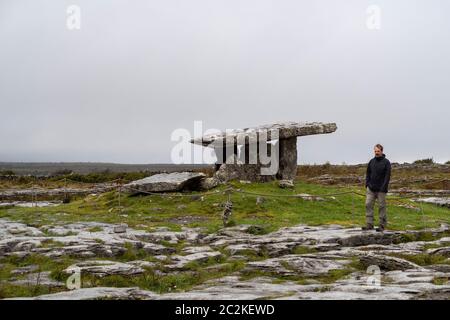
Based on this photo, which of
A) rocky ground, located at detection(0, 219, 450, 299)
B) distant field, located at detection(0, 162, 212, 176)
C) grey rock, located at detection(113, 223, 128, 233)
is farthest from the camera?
distant field, located at detection(0, 162, 212, 176)

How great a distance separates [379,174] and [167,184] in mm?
14058

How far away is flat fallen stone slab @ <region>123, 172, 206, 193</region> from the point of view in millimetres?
28281

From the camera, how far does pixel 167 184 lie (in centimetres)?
2830

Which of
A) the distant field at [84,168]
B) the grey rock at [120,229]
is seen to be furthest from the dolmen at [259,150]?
the distant field at [84,168]

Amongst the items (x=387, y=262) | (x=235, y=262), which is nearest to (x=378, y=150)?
(x=387, y=262)

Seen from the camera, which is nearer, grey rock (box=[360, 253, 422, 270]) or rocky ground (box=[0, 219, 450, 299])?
rocky ground (box=[0, 219, 450, 299])

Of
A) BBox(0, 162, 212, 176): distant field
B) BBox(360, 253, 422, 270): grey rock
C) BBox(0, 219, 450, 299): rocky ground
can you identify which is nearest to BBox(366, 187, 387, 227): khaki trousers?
BBox(0, 219, 450, 299): rocky ground

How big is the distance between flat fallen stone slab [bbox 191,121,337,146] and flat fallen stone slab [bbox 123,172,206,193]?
2508 millimetres

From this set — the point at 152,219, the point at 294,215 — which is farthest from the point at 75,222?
the point at 294,215

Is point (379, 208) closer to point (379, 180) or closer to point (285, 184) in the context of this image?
point (379, 180)

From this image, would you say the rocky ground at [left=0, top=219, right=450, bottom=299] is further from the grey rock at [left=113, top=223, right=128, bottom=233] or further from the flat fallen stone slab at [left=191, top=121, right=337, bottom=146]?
the flat fallen stone slab at [left=191, top=121, right=337, bottom=146]
